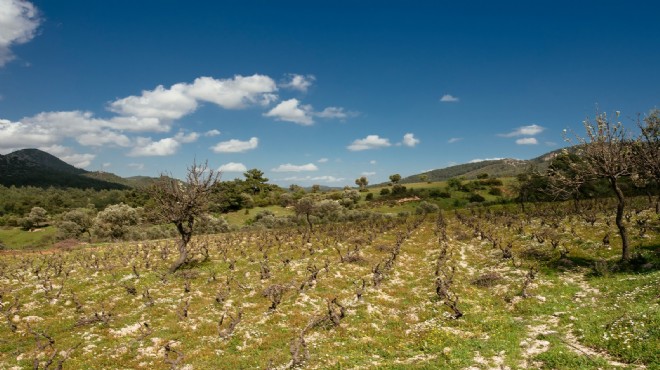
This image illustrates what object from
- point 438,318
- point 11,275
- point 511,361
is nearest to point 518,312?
point 438,318

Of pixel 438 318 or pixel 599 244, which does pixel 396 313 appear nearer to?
pixel 438 318

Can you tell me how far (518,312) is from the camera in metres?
21.9

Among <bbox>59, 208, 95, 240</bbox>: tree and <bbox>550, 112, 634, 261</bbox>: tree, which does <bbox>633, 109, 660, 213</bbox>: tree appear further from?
<bbox>59, 208, 95, 240</bbox>: tree

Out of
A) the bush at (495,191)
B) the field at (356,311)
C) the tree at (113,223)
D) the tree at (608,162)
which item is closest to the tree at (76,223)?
the tree at (113,223)

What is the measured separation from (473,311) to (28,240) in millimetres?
129705

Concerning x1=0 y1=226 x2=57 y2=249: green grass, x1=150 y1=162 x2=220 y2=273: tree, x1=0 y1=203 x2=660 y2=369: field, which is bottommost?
x1=0 y1=226 x2=57 y2=249: green grass

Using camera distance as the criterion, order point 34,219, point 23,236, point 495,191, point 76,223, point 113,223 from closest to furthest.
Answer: point 113,223
point 76,223
point 23,236
point 495,191
point 34,219

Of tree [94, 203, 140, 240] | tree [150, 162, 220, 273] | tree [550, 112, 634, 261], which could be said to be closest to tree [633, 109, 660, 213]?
tree [550, 112, 634, 261]

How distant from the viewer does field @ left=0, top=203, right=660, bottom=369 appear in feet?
55.5

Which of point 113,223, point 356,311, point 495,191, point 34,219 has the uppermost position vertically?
point 495,191

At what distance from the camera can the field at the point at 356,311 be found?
1692cm

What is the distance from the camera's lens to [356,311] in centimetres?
2331

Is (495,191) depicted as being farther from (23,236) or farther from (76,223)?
(23,236)

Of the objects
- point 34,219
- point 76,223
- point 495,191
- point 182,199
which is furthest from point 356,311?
point 34,219
